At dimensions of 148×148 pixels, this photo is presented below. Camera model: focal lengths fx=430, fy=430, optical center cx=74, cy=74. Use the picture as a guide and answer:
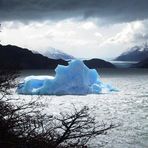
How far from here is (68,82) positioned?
38062mm

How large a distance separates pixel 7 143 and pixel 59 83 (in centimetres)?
3269

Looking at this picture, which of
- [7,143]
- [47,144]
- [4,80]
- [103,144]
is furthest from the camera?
[103,144]

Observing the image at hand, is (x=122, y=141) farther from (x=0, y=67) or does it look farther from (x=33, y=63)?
(x=33, y=63)

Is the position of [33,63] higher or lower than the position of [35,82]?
higher

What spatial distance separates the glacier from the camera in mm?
37281

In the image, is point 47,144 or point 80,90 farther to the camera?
point 80,90

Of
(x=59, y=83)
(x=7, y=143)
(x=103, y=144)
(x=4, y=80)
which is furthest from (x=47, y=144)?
(x=59, y=83)

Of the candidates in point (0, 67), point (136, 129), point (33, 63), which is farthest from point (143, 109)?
point (33, 63)

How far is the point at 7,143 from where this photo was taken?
5809 mm

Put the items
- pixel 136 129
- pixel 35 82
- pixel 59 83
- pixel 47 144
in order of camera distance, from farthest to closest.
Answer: pixel 35 82, pixel 59 83, pixel 136 129, pixel 47 144

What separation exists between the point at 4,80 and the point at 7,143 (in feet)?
5.70

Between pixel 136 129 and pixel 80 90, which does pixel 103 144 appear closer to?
pixel 136 129

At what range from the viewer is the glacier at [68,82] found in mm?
37281

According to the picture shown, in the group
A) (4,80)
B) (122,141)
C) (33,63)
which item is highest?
(33,63)
